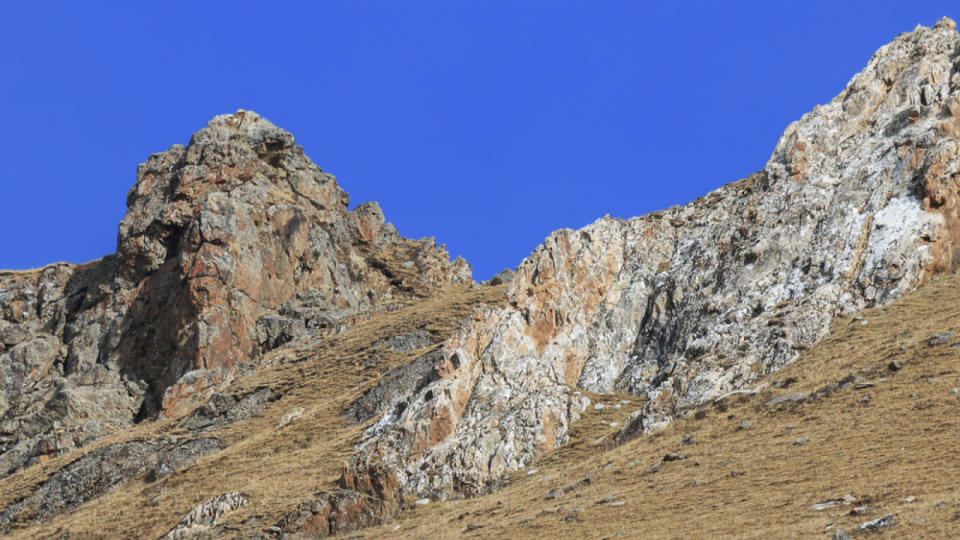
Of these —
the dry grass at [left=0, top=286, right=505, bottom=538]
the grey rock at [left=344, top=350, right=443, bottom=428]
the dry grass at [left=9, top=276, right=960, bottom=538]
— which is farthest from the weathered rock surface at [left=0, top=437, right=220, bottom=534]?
the grey rock at [left=344, top=350, right=443, bottom=428]

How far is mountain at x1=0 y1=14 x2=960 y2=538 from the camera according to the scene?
4172 centimetres

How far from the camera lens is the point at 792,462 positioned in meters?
30.8

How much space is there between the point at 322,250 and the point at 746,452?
5423 centimetres

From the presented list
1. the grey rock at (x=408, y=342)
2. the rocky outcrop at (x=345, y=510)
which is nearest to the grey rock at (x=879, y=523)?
the rocky outcrop at (x=345, y=510)

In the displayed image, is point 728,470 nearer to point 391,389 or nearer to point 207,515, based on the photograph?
point 207,515

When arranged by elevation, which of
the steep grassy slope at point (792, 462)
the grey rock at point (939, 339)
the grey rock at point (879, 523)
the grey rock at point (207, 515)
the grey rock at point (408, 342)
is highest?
the grey rock at point (408, 342)

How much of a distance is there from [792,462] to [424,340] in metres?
37.1

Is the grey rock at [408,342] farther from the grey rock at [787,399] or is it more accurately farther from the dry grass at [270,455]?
the grey rock at [787,399]

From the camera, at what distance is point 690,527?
27.3 m

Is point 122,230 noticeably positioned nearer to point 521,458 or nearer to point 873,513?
point 521,458

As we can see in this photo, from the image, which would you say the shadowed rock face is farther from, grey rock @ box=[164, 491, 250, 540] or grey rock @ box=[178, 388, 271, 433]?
grey rock @ box=[164, 491, 250, 540]

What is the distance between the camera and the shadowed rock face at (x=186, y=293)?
68.1 meters

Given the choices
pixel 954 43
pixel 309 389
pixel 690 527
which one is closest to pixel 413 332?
pixel 309 389

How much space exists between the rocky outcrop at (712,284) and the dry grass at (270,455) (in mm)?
4031
